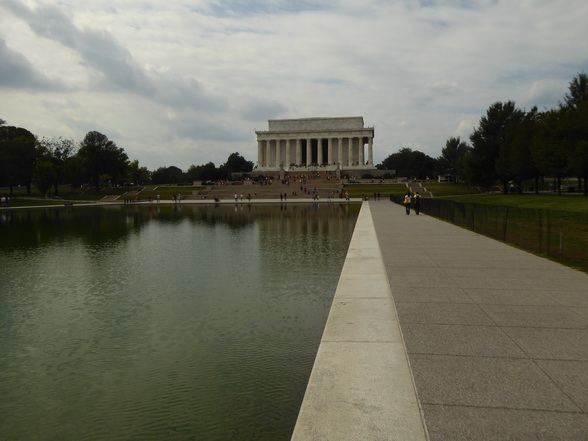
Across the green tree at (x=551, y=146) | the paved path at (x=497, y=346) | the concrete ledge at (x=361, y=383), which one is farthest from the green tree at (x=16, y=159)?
the concrete ledge at (x=361, y=383)

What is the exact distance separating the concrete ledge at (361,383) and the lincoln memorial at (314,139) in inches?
4177

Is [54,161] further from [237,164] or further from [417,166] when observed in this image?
[417,166]

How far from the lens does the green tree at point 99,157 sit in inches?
3642

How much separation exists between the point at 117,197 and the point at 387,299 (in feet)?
274

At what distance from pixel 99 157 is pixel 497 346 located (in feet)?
318

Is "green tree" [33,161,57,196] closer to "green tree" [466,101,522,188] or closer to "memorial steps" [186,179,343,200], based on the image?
"memorial steps" [186,179,343,200]

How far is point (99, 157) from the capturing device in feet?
304

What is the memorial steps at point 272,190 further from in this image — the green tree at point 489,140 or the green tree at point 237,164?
the green tree at point 237,164

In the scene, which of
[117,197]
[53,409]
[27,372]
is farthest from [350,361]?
[117,197]

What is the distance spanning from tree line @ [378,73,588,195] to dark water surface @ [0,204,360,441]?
39589 millimetres

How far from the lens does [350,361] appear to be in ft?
19.5

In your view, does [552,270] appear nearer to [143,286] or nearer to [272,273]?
[272,273]

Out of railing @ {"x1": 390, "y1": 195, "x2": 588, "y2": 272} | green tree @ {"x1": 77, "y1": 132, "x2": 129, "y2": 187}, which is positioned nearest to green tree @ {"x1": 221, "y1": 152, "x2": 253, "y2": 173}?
green tree @ {"x1": 77, "y1": 132, "x2": 129, "y2": 187}

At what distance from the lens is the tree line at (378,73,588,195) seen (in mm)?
45062
